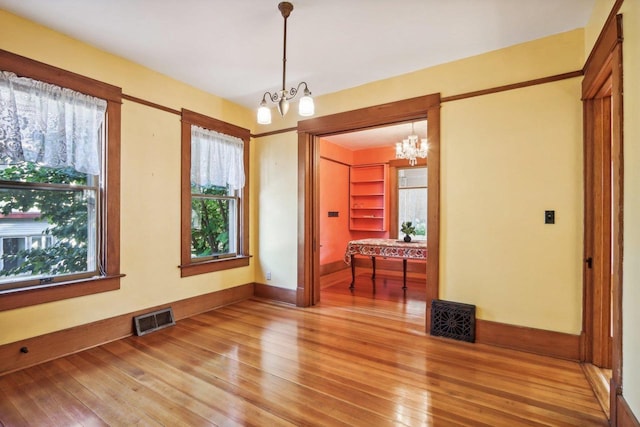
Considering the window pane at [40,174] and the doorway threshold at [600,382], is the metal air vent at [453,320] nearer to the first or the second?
the doorway threshold at [600,382]

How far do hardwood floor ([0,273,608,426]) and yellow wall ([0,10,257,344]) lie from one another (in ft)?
1.30

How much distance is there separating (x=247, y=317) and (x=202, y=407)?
68.2 inches

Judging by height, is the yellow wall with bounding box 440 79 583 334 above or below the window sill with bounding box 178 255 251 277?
above

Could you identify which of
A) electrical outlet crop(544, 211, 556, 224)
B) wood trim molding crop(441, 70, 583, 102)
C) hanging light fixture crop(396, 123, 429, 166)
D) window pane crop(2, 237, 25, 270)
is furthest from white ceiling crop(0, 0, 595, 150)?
hanging light fixture crop(396, 123, 429, 166)

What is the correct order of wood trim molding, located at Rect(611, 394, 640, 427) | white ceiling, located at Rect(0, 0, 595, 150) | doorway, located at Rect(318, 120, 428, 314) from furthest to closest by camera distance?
1. doorway, located at Rect(318, 120, 428, 314)
2. white ceiling, located at Rect(0, 0, 595, 150)
3. wood trim molding, located at Rect(611, 394, 640, 427)

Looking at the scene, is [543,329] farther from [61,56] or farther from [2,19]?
[2,19]

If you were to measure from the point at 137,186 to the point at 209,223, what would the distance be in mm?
1058

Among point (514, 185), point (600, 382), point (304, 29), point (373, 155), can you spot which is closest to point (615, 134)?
point (514, 185)

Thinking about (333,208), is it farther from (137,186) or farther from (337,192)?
(137,186)

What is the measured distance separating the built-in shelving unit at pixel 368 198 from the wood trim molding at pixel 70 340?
175 inches

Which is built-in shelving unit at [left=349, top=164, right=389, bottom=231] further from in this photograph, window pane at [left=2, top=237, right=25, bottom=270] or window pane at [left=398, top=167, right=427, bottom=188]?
window pane at [left=2, top=237, right=25, bottom=270]

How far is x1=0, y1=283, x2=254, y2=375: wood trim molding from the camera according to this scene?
236 cm

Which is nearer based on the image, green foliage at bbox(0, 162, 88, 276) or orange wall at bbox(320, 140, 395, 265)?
green foliage at bbox(0, 162, 88, 276)

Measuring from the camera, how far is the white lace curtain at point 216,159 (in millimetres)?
3770
